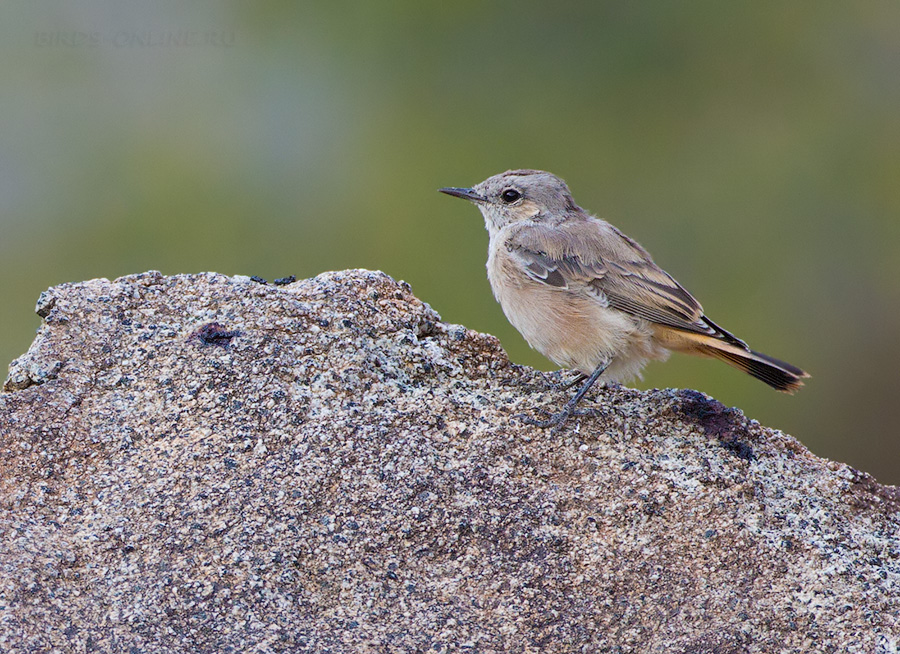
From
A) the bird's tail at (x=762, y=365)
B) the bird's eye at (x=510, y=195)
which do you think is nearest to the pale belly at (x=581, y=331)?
the bird's tail at (x=762, y=365)

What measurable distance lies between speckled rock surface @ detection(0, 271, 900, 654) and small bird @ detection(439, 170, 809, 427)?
0.59 metres

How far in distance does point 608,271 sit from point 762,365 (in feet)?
3.08

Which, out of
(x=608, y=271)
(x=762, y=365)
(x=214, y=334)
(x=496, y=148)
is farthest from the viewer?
(x=496, y=148)

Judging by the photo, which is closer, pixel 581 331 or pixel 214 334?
pixel 214 334

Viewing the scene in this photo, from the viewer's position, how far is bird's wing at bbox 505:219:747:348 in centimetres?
518

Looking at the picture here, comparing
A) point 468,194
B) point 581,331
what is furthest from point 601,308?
point 468,194

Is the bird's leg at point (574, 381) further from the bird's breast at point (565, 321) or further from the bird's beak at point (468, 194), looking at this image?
the bird's beak at point (468, 194)

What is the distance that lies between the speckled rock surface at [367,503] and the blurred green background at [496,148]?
452 centimetres

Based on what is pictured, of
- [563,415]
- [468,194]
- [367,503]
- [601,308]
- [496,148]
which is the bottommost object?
[367,503]

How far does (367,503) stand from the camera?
379 centimetres

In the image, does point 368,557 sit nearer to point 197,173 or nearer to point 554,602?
point 554,602

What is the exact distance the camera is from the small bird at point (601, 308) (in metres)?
5.11

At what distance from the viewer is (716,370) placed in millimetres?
8883

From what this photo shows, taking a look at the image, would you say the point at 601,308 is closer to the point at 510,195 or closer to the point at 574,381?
the point at 574,381
